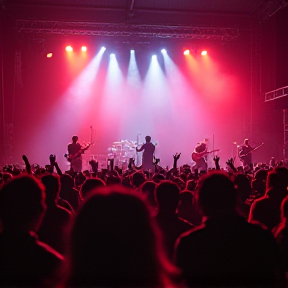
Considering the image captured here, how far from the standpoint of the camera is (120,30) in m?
18.9

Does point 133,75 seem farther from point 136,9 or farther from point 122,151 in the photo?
point 136,9

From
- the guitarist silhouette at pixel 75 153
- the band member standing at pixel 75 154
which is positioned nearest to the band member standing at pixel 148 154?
the guitarist silhouette at pixel 75 153

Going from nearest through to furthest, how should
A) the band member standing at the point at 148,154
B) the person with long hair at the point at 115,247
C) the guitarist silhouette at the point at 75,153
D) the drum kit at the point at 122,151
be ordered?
the person with long hair at the point at 115,247
the guitarist silhouette at the point at 75,153
the band member standing at the point at 148,154
the drum kit at the point at 122,151

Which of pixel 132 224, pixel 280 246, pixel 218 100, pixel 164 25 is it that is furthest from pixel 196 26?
pixel 132 224

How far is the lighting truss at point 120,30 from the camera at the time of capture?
18703mm

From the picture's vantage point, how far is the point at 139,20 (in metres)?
18.7

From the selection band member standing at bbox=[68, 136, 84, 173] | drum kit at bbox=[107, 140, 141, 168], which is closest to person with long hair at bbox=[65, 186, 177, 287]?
band member standing at bbox=[68, 136, 84, 173]

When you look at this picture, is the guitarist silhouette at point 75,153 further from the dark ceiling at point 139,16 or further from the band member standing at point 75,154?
the dark ceiling at point 139,16

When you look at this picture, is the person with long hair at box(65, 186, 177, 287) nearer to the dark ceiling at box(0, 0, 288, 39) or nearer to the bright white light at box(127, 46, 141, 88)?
the dark ceiling at box(0, 0, 288, 39)

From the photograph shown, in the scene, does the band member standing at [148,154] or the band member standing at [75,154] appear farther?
the band member standing at [148,154]

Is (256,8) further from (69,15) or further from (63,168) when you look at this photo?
(63,168)

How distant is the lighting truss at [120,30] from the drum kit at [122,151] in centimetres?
523

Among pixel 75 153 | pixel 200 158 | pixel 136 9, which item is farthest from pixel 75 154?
pixel 136 9

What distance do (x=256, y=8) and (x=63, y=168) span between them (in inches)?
466
